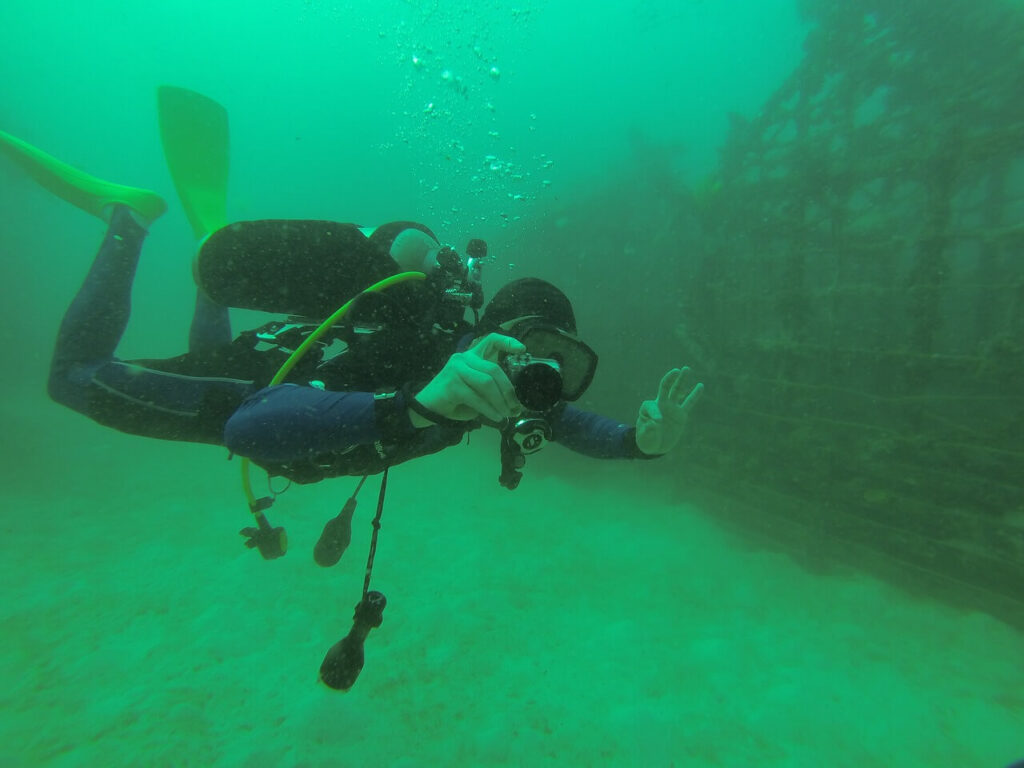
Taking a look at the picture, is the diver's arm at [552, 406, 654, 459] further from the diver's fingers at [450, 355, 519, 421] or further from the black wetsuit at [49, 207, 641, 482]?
the diver's fingers at [450, 355, 519, 421]

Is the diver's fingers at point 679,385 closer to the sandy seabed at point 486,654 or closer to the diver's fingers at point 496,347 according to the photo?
the diver's fingers at point 496,347

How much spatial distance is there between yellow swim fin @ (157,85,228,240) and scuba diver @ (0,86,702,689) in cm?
134

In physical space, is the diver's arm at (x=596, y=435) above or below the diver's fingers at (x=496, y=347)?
below

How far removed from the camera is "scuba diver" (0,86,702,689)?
1756 mm

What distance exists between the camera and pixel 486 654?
15.9ft

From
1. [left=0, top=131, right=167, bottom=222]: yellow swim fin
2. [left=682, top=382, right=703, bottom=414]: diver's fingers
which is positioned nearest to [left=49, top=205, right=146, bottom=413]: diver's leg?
[left=0, top=131, right=167, bottom=222]: yellow swim fin

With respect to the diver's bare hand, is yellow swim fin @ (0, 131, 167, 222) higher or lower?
higher

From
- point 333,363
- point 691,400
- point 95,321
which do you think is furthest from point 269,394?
point 691,400

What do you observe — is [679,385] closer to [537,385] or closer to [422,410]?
[537,385]

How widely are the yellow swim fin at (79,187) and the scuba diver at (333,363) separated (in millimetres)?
524

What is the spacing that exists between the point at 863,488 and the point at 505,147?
183 ft

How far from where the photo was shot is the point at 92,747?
3.45m

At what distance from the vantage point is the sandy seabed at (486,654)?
3.72 meters

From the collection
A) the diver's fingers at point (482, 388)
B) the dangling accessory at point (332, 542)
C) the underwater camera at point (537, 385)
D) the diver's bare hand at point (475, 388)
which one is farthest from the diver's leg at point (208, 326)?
the underwater camera at point (537, 385)
